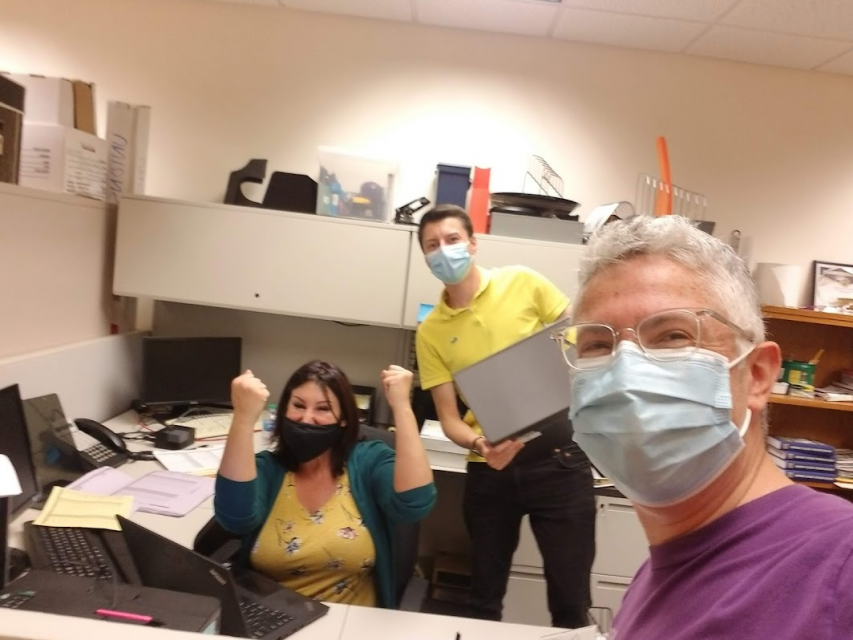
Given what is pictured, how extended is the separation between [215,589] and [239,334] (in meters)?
2.10

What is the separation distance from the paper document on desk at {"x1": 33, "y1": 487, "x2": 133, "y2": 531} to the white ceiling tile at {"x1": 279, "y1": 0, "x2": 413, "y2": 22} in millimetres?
2305

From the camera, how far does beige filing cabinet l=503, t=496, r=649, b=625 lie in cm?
246

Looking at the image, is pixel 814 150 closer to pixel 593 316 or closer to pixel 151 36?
pixel 593 316

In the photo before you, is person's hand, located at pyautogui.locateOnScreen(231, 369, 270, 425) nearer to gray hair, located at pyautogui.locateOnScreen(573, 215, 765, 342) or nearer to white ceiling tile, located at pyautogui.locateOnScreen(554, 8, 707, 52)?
gray hair, located at pyautogui.locateOnScreen(573, 215, 765, 342)

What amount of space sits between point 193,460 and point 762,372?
2.05 meters

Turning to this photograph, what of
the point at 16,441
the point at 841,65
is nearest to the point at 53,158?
the point at 16,441

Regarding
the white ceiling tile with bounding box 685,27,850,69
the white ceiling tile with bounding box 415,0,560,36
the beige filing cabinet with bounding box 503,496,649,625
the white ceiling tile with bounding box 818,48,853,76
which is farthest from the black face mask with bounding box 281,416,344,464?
the white ceiling tile with bounding box 818,48,853,76

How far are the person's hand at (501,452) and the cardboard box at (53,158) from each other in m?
1.91

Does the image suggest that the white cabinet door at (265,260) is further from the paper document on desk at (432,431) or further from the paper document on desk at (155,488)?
the paper document on desk at (155,488)

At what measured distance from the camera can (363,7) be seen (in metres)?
2.84

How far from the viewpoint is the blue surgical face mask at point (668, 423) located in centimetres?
76

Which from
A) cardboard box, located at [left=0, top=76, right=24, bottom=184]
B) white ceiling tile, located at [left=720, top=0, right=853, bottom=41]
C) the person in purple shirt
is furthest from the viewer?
white ceiling tile, located at [left=720, top=0, right=853, bottom=41]

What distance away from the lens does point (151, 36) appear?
2.95 metres

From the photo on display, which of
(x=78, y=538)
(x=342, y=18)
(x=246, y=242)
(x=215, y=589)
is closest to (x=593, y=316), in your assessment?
(x=215, y=589)
